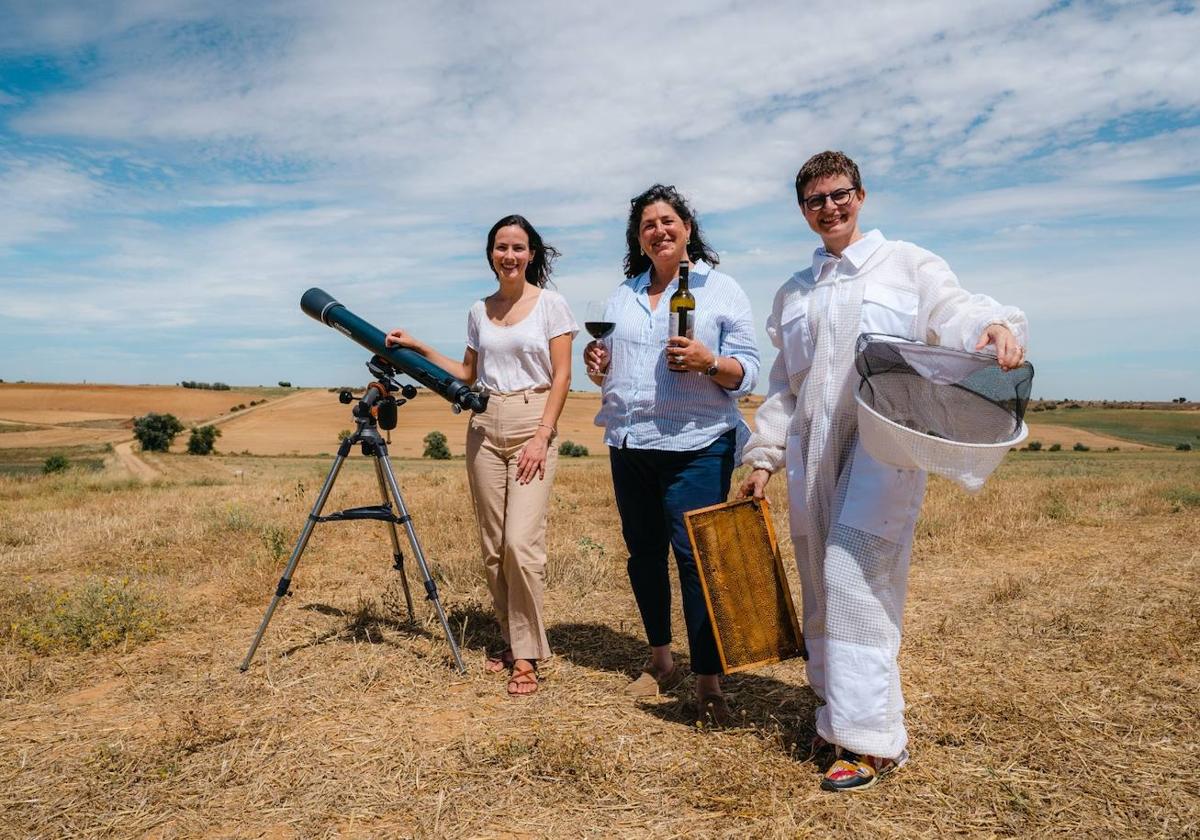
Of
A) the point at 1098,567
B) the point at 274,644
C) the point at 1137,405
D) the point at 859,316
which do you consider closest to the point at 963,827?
the point at 859,316

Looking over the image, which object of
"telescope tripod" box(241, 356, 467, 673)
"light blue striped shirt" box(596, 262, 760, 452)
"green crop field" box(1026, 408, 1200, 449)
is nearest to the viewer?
"light blue striped shirt" box(596, 262, 760, 452)

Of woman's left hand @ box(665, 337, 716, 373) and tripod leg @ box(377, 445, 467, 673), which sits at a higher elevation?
woman's left hand @ box(665, 337, 716, 373)

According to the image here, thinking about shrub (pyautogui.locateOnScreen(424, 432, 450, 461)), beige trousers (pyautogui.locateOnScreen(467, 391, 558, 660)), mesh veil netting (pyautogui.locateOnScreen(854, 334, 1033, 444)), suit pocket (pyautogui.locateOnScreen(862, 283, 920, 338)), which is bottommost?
shrub (pyautogui.locateOnScreen(424, 432, 450, 461))

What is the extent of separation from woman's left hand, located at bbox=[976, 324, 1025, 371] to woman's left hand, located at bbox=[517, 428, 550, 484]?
7.73ft

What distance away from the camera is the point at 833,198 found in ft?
11.3

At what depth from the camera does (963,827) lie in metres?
3.09

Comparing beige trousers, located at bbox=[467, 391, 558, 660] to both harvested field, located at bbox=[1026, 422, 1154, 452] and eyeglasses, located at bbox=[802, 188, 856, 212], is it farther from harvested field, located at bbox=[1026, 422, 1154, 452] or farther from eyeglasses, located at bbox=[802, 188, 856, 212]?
harvested field, located at bbox=[1026, 422, 1154, 452]

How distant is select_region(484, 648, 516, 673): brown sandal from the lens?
496 centimetres

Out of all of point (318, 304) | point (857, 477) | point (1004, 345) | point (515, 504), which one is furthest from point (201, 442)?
point (1004, 345)

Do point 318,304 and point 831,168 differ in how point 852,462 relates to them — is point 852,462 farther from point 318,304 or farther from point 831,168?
point 318,304

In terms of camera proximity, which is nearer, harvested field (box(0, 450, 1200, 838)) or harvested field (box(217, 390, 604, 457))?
harvested field (box(0, 450, 1200, 838))

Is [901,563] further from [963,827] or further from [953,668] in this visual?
[953,668]

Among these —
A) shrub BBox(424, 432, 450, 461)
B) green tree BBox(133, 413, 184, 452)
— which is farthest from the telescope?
green tree BBox(133, 413, 184, 452)

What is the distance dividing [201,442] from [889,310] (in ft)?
157
